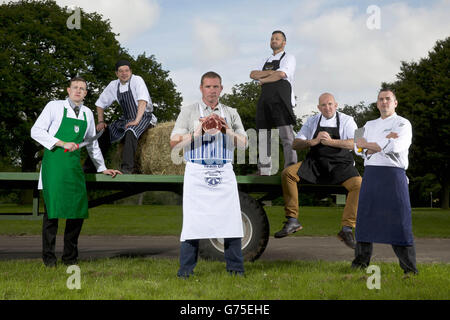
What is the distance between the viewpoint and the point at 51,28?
29266 mm

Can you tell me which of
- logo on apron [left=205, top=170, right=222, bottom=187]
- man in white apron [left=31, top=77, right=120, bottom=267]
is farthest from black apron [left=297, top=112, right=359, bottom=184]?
man in white apron [left=31, top=77, right=120, bottom=267]

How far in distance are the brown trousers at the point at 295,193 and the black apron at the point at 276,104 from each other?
2.74 feet

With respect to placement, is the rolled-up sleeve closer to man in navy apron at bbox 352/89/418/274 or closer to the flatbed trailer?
the flatbed trailer

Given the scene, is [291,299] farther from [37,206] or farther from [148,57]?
[148,57]

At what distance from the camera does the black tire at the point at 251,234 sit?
22.2 feet

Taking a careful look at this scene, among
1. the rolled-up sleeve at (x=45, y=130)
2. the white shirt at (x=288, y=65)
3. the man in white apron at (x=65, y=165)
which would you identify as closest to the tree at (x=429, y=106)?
the white shirt at (x=288, y=65)

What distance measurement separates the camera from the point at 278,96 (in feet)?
23.0

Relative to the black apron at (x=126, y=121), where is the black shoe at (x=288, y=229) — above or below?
below

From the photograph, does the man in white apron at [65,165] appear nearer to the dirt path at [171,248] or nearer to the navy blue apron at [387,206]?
the dirt path at [171,248]

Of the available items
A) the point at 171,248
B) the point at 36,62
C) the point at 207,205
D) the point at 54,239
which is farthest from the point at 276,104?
the point at 36,62

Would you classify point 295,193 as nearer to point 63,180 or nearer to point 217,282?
point 217,282

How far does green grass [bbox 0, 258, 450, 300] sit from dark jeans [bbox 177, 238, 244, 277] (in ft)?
0.35

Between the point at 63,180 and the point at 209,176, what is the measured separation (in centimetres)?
193
